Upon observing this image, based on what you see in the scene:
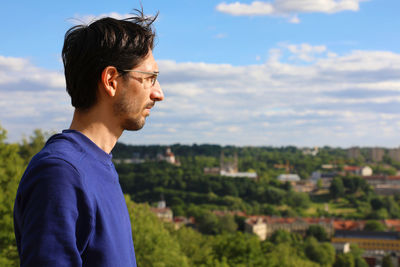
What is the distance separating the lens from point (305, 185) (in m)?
145

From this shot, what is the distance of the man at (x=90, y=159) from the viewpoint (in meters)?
1.56

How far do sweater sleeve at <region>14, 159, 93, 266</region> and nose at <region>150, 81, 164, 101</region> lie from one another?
52 cm

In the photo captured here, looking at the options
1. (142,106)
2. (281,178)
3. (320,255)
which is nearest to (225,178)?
(281,178)

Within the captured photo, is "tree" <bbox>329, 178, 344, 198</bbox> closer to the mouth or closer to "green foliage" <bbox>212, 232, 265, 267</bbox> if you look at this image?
"green foliage" <bbox>212, 232, 265, 267</bbox>

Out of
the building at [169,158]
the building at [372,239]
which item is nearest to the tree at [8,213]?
the building at [372,239]

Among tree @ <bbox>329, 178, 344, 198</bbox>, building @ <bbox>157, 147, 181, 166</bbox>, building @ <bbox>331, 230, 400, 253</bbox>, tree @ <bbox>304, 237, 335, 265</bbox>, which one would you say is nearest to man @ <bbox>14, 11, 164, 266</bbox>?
tree @ <bbox>304, 237, 335, 265</bbox>

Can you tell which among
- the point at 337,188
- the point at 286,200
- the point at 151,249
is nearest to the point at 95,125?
the point at 151,249

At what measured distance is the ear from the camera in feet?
6.21

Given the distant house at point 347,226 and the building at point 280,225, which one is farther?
the building at point 280,225

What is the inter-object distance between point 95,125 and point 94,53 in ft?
0.80

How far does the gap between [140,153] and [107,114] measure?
588 feet

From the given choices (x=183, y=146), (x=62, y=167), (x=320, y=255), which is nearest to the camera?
(x=62, y=167)

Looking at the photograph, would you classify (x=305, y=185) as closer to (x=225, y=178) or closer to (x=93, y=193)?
(x=225, y=178)

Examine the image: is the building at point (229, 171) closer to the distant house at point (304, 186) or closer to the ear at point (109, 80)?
the distant house at point (304, 186)
